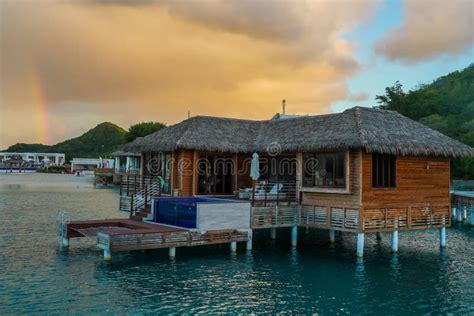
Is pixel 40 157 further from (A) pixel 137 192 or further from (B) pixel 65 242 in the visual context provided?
(B) pixel 65 242

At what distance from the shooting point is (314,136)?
65.9 feet

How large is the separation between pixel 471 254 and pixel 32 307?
1739cm

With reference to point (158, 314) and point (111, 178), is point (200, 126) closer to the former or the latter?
point (158, 314)

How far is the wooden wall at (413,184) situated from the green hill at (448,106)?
1227 inches

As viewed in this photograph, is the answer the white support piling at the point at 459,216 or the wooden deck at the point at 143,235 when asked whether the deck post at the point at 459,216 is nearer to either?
the white support piling at the point at 459,216

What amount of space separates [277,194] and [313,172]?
179cm

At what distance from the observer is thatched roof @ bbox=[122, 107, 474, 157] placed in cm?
1828

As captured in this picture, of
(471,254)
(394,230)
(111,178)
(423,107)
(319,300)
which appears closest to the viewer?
(319,300)

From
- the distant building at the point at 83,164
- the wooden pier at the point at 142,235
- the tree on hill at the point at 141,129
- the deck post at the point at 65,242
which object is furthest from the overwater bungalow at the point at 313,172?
the distant building at the point at 83,164

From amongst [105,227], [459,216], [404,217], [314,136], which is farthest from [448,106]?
[105,227]

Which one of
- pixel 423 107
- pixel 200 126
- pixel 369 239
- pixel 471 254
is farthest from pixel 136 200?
pixel 423 107

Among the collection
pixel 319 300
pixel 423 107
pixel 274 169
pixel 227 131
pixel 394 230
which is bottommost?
pixel 319 300

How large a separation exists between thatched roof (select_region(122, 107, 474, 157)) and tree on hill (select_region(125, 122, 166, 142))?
57740mm

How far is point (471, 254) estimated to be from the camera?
20484 mm
